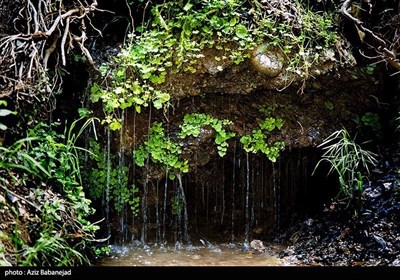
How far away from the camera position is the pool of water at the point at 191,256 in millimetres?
4645

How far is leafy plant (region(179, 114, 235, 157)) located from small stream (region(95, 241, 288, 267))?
1242 mm

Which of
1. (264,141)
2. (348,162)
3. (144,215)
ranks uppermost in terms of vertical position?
(264,141)

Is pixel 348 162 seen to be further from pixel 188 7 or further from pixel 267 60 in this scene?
pixel 188 7

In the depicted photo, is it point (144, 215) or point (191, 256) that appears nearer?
point (191, 256)

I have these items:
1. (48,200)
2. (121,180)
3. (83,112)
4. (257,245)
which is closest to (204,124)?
(121,180)

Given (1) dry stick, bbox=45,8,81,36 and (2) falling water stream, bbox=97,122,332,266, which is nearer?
(1) dry stick, bbox=45,8,81,36

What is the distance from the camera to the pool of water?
15.2 ft

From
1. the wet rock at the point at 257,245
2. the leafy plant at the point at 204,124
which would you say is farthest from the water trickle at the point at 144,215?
the wet rock at the point at 257,245

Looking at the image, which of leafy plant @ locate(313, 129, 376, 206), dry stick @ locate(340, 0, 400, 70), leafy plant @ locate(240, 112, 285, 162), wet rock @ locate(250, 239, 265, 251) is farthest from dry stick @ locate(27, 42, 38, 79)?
dry stick @ locate(340, 0, 400, 70)

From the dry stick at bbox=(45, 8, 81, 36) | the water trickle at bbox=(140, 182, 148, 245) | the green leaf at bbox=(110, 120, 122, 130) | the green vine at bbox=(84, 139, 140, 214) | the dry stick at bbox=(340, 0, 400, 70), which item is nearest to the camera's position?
the dry stick at bbox=(45, 8, 81, 36)

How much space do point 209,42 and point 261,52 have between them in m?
0.61

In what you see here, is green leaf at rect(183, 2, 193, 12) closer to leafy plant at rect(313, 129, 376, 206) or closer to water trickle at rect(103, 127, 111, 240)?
water trickle at rect(103, 127, 111, 240)

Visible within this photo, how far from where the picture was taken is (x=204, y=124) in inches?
198
